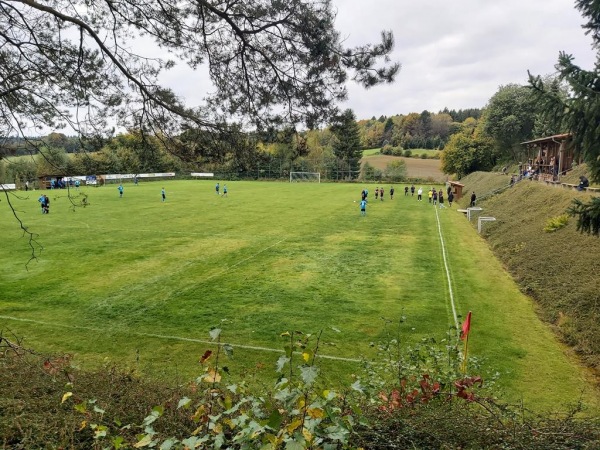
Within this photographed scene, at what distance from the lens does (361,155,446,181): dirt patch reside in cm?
7678

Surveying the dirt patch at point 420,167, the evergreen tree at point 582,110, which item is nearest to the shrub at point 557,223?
the evergreen tree at point 582,110

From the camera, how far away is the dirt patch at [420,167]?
3023 inches

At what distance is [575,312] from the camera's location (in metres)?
11.1

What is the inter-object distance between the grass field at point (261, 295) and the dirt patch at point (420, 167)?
52716 millimetres

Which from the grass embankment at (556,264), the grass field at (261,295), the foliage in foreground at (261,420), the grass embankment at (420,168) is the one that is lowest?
the grass field at (261,295)

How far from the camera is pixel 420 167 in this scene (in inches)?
3393

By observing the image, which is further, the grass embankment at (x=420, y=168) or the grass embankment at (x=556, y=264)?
the grass embankment at (x=420, y=168)

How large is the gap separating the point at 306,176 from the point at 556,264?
219ft

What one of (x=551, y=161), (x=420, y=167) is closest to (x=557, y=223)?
(x=551, y=161)

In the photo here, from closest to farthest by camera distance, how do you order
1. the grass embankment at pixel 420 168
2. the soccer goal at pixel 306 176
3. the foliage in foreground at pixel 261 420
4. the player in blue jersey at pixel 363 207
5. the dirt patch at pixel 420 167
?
the foliage in foreground at pixel 261 420, the player in blue jersey at pixel 363 207, the grass embankment at pixel 420 168, the dirt patch at pixel 420 167, the soccer goal at pixel 306 176

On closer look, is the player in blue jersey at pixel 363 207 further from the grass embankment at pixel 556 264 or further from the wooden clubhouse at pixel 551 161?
the wooden clubhouse at pixel 551 161

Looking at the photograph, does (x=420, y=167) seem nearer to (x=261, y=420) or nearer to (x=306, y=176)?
(x=306, y=176)

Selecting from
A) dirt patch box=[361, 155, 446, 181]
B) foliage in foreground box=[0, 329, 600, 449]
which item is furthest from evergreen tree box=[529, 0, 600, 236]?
dirt patch box=[361, 155, 446, 181]

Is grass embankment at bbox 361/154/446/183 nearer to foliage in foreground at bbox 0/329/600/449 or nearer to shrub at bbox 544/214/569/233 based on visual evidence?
shrub at bbox 544/214/569/233
